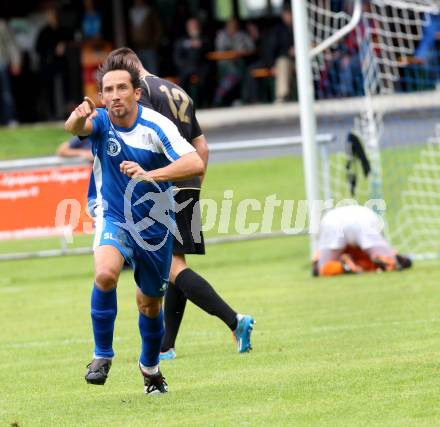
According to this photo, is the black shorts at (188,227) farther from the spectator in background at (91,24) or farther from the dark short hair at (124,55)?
the spectator in background at (91,24)

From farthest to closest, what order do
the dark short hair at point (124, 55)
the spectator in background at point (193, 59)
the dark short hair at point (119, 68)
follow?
the spectator in background at point (193, 59) → the dark short hair at point (124, 55) → the dark short hair at point (119, 68)

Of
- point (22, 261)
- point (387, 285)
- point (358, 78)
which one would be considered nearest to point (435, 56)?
point (358, 78)

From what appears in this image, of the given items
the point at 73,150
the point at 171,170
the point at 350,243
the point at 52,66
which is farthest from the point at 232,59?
the point at 171,170

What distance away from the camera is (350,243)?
530 inches

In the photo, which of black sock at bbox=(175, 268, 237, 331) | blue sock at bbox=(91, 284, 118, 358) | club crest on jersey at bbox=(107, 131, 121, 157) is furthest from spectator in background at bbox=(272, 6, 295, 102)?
blue sock at bbox=(91, 284, 118, 358)

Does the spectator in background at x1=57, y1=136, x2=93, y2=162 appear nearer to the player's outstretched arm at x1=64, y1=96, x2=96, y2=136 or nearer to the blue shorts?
the blue shorts

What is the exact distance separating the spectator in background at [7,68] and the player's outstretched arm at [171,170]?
63.5 feet

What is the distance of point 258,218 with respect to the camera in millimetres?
17531

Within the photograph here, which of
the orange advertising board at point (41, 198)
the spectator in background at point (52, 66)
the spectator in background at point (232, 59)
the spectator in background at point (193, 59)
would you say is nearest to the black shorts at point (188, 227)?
the orange advertising board at point (41, 198)

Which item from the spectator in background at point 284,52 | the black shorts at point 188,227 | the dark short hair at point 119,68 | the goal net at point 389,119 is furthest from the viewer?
the spectator in background at point 284,52

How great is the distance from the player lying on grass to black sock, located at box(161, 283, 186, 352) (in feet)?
14.3

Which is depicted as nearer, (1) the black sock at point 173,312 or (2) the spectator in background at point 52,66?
(1) the black sock at point 173,312

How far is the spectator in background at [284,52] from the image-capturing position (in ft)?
82.8

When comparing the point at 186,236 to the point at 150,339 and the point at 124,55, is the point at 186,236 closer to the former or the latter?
the point at 150,339
